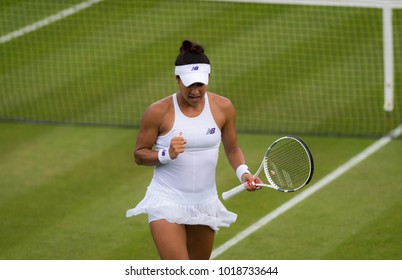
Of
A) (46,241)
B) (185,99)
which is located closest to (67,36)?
(46,241)

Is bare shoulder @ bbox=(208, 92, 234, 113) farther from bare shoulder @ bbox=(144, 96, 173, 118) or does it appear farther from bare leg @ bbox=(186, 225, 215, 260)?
bare leg @ bbox=(186, 225, 215, 260)

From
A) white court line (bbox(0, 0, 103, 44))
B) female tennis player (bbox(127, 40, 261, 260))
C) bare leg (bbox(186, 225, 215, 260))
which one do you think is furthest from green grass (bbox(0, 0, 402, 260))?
female tennis player (bbox(127, 40, 261, 260))

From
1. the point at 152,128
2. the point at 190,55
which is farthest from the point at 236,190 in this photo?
the point at 190,55

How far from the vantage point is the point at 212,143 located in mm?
10367

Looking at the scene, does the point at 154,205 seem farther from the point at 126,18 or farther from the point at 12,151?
the point at 126,18

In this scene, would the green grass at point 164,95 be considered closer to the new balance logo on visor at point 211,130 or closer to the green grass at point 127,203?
the green grass at point 127,203

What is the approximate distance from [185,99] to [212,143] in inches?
19.0

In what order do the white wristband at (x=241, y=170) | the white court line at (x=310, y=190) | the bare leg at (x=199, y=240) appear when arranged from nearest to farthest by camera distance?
1. the white wristband at (x=241, y=170)
2. the bare leg at (x=199, y=240)
3. the white court line at (x=310, y=190)

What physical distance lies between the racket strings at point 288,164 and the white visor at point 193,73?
0.94 metres

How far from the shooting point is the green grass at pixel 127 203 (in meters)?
12.9

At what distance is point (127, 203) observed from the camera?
47.0 ft

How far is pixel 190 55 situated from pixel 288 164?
1344mm

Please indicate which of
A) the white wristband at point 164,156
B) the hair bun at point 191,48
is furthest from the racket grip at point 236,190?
the hair bun at point 191,48

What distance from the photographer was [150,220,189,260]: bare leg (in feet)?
33.3
